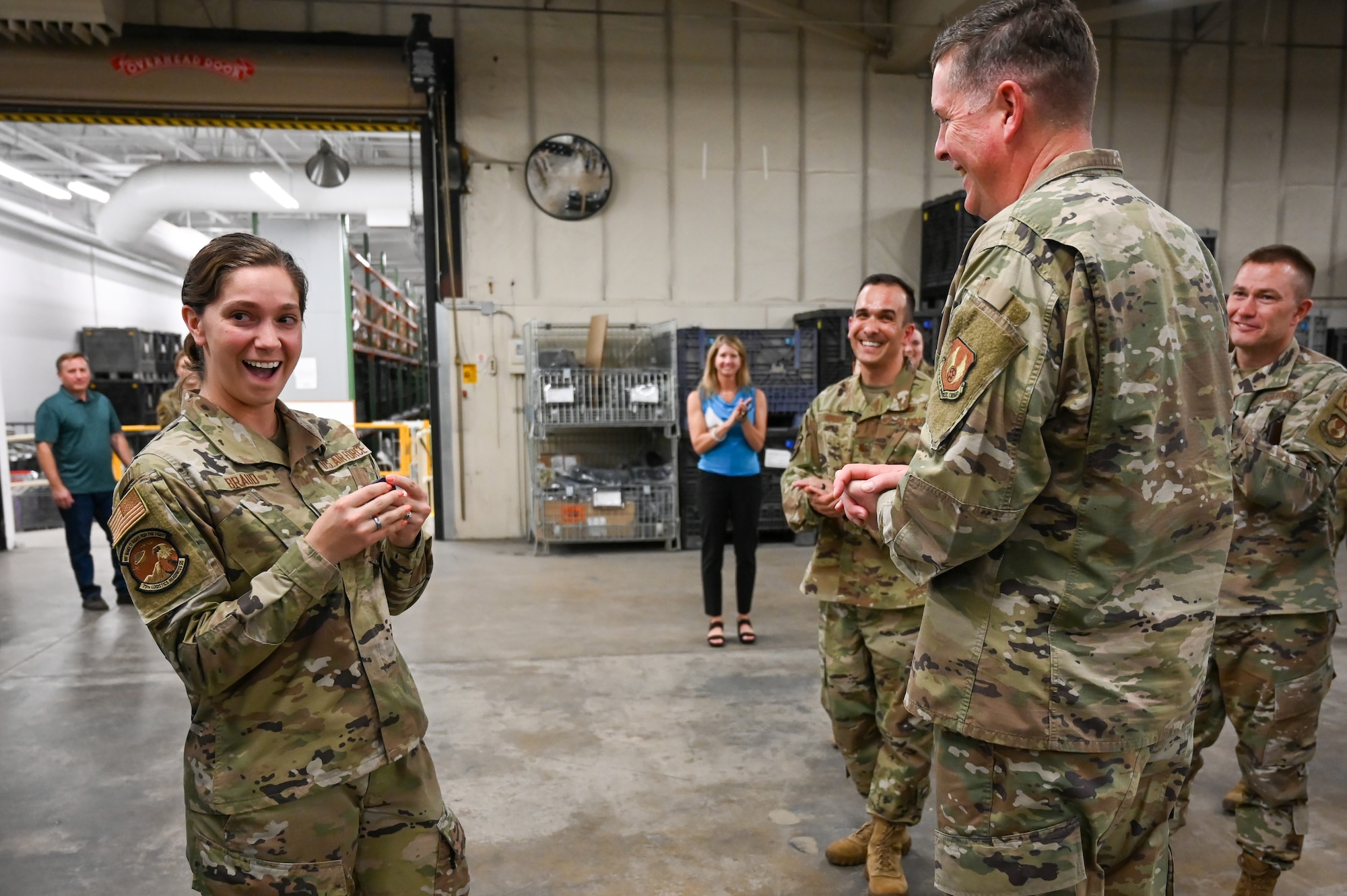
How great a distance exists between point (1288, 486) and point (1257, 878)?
3.33ft

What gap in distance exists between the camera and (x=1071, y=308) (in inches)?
40.7

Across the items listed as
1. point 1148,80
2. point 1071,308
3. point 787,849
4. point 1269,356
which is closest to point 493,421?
point 787,849

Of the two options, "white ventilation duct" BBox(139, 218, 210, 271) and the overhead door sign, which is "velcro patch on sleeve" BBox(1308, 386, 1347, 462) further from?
"white ventilation duct" BBox(139, 218, 210, 271)

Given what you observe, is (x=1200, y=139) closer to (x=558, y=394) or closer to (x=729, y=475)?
(x=729, y=475)

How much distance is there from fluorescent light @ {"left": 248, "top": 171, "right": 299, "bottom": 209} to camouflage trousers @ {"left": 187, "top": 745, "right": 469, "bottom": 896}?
8.31 metres

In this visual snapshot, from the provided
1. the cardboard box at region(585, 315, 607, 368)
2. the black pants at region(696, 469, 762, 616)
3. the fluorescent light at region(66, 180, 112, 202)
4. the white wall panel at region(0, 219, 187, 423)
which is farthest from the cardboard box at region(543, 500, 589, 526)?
the white wall panel at region(0, 219, 187, 423)

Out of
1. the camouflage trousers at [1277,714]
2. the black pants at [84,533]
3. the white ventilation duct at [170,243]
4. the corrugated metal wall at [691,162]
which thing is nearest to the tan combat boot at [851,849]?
the camouflage trousers at [1277,714]

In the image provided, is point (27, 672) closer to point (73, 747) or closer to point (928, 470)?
point (73, 747)

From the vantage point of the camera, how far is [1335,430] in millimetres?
1956

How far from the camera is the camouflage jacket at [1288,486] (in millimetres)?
1927

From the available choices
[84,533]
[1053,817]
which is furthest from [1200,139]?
[84,533]

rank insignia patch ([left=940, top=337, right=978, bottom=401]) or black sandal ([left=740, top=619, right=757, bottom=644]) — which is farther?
black sandal ([left=740, top=619, right=757, bottom=644])

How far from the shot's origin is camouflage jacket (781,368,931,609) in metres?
2.15

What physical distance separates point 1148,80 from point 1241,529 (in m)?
6.75
